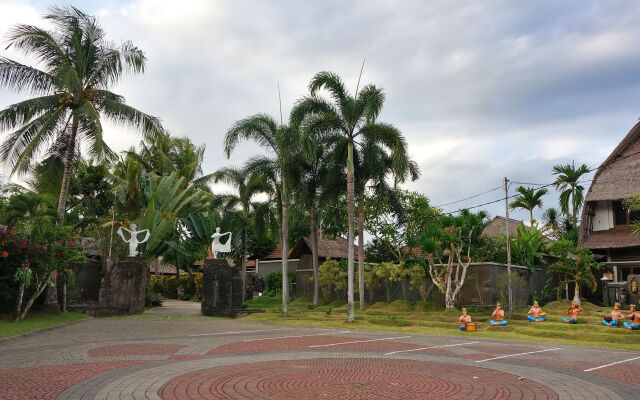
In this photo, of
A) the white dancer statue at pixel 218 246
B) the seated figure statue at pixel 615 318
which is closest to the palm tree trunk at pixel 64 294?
the white dancer statue at pixel 218 246

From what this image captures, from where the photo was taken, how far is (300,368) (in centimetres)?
909

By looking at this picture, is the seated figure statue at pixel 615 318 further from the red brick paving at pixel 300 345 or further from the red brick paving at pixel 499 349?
the red brick paving at pixel 300 345

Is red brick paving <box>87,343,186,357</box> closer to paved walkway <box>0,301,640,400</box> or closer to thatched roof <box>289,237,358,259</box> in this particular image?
paved walkway <box>0,301,640,400</box>

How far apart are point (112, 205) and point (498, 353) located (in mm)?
22761

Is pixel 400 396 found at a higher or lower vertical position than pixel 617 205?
lower

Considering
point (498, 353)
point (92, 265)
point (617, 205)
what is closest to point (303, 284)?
point (92, 265)

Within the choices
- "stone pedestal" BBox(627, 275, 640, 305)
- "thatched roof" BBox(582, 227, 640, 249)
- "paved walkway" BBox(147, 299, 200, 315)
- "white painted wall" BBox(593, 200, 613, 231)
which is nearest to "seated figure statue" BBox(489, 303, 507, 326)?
"stone pedestal" BBox(627, 275, 640, 305)

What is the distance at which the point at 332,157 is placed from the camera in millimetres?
23422

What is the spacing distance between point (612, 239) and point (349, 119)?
47.6ft

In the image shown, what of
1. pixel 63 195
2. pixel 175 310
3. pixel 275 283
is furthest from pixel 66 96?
pixel 275 283

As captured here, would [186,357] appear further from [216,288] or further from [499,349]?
[216,288]

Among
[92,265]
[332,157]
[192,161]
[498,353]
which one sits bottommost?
[498,353]

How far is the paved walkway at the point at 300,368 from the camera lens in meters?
7.04

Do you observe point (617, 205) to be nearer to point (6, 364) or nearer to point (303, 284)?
point (303, 284)
